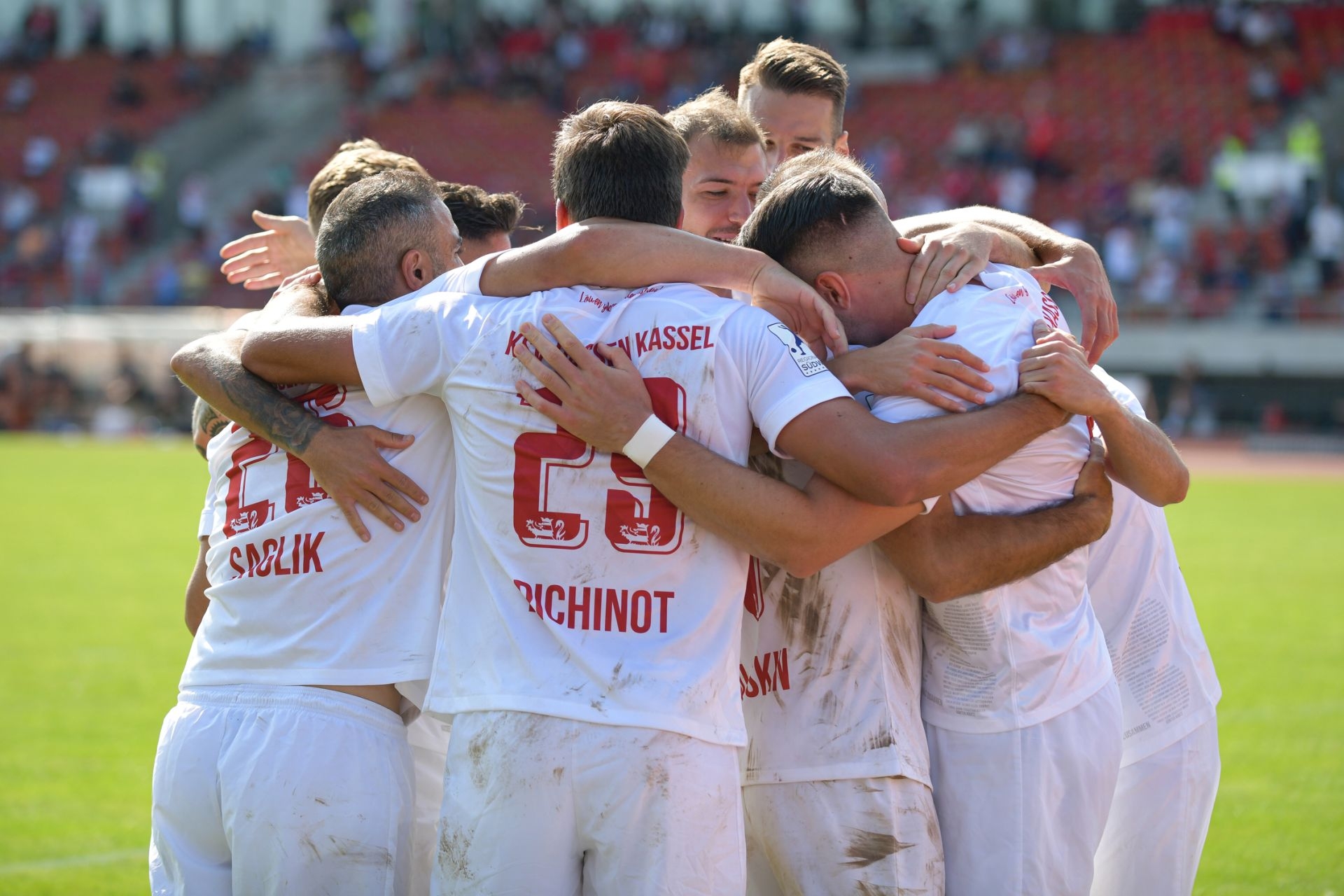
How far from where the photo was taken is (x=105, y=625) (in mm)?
12023

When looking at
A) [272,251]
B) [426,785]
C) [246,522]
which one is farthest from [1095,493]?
[272,251]

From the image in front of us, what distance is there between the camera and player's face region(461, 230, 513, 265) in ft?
13.8

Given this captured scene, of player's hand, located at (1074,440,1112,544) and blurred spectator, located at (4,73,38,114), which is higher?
blurred spectator, located at (4,73,38,114)

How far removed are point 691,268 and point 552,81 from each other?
37520 millimetres

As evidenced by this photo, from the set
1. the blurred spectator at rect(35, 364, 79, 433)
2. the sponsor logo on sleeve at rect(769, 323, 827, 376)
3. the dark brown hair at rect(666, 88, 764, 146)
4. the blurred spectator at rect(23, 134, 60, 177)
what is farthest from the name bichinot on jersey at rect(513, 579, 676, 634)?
the blurred spectator at rect(23, 134, 60, 177)

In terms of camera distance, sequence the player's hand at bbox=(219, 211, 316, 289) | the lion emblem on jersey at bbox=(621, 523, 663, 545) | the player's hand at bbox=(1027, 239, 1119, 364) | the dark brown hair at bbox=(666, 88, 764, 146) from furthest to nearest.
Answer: the player's hand at bbox=(219, 211, 316, 289) < the dark brown hair at bbox=(666, 88, 764, 146) < the player's hand at bbox=(1027, 239, 1119, 364) < the lion emblem on jersey at bbox=(621, 523, 663, 545)

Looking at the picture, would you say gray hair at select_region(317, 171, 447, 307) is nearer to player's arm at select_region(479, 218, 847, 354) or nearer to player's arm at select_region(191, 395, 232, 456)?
player's arm at select_region(479, 218, 847, 354)

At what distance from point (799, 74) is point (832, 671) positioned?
9.00 feet

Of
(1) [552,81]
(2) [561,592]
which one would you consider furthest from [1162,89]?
(2) [561,592]

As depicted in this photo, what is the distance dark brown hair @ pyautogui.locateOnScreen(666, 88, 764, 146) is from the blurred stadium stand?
70.0 feet

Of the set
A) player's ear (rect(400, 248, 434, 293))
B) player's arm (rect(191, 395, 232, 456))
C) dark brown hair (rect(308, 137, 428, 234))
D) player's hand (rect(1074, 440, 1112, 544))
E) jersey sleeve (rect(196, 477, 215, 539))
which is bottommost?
jersey sleeve (rect(196, 477, 215, 539))

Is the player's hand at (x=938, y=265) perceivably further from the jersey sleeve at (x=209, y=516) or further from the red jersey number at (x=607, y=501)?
the jersey sleeve at (x=209, y=516)

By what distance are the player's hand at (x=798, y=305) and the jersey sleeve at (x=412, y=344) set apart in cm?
72

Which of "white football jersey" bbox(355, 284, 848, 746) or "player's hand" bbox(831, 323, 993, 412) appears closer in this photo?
"white football jersey" bbox(355, 284, 848, 746)
